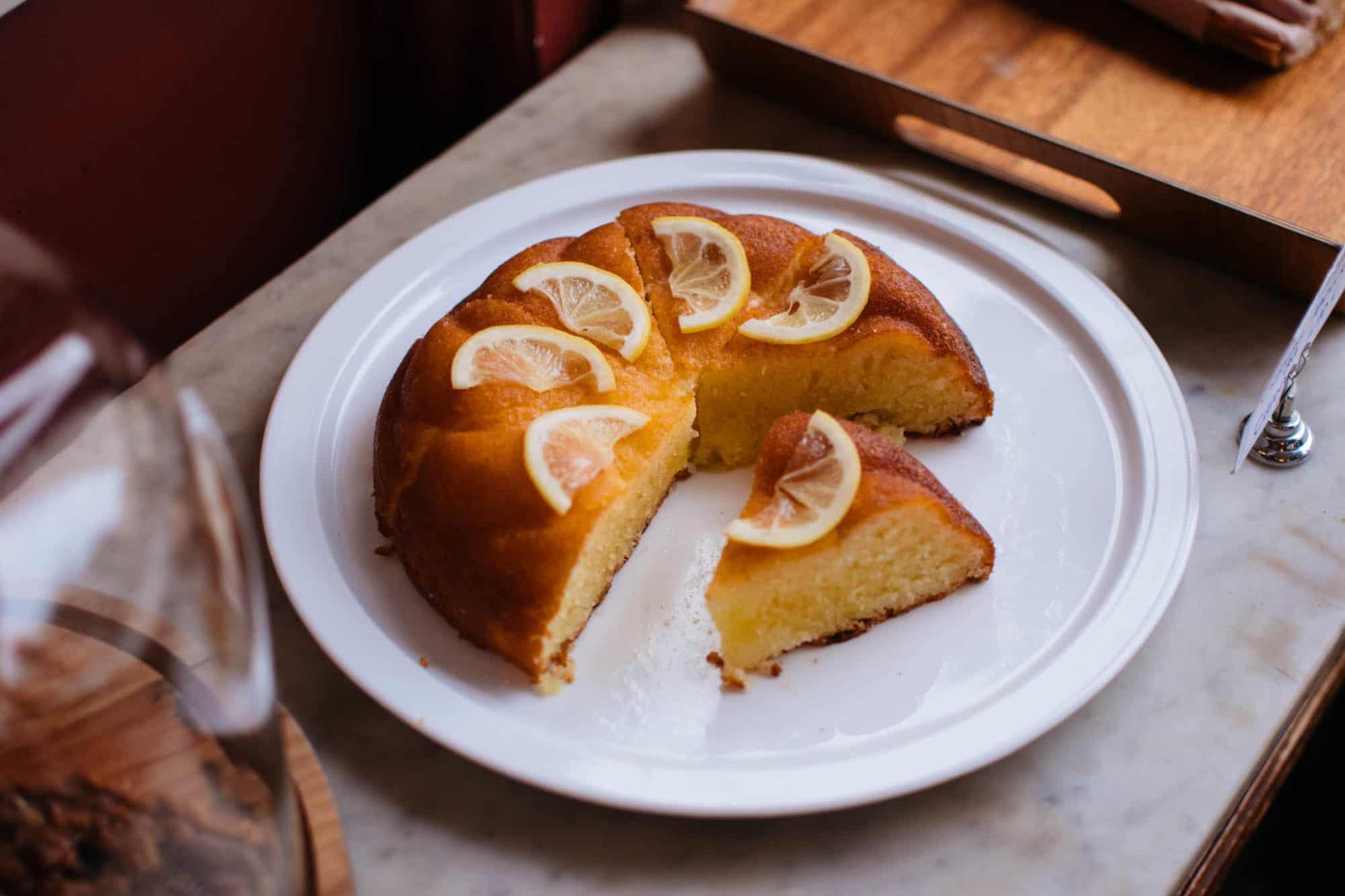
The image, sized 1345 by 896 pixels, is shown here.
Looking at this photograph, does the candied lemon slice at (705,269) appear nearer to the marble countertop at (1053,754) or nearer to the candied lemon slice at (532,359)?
the candied lemon slice at (532,359)

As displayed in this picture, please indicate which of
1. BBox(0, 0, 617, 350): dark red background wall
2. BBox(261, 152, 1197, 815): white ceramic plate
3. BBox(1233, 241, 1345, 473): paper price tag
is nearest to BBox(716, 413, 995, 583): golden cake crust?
BBox(261, 152, 1197, 815): white ceramic plate

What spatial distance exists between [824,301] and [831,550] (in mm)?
589

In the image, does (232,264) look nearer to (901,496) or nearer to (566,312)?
(566,312)

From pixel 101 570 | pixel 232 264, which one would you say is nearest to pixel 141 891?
pixel 101 570

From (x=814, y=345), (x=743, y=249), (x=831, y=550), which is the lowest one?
(x=831, y=550)

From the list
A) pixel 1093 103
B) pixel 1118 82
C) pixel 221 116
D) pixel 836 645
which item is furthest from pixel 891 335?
pixel 221 116

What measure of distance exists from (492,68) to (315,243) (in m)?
0.75

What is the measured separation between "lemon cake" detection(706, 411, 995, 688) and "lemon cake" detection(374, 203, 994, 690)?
0.25 metres

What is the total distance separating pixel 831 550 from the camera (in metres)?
2.05

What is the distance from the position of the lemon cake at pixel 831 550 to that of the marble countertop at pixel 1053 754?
0.32m

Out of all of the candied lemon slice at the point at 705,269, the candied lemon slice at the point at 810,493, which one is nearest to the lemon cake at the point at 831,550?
the candied lemon slice at the point at 810,493

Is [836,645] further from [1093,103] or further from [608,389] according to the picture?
[1093,103]

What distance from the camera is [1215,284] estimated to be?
271 cm

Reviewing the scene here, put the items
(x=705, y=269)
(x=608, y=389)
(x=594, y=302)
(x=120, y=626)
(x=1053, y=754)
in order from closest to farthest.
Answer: (x=120, y=626) → (x=1053, y=754) → (x=608, y=389) → (x=594, y=302) → (x=705, y=269)
